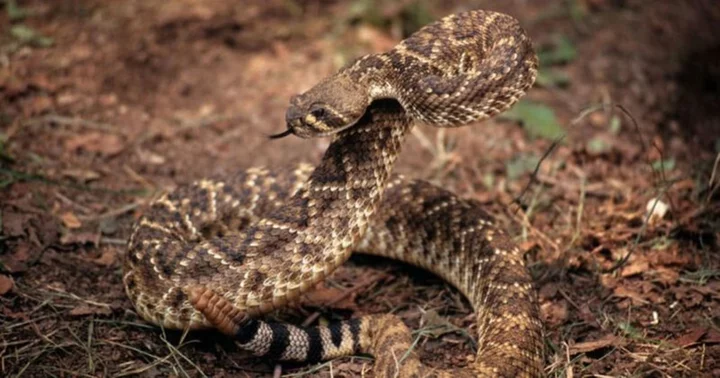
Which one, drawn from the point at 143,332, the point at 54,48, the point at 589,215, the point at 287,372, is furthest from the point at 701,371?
the point at 54,48

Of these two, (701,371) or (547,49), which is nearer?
(701,371)

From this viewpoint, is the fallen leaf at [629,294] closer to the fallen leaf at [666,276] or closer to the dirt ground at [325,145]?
the dirt ground at [325,145]

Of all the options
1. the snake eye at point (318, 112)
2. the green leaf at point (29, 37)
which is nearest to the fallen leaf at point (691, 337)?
the snake eye at point (318, 112)

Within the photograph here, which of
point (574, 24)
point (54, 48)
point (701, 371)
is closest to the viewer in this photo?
point (701, 371)

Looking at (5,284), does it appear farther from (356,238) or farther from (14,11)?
(14,11)

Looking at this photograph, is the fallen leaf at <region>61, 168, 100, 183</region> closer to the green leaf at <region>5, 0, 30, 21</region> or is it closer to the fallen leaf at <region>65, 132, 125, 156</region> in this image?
the fallen leaf at <region>65, 132, 125, 156</region>

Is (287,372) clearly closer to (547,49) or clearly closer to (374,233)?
(374,233)
